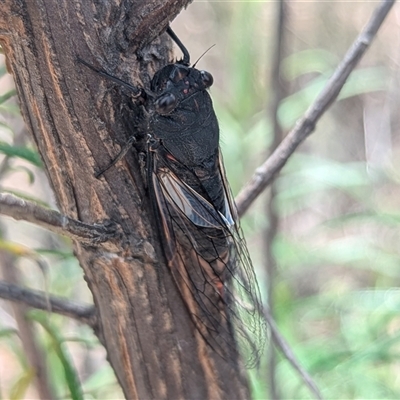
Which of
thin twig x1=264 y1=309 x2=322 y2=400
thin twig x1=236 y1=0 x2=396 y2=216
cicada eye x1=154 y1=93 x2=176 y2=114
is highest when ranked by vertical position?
cicada eye x1=154 y1=93 x2=176 y2=114

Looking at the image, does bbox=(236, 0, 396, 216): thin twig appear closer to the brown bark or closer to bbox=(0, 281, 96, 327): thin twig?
the brown bark

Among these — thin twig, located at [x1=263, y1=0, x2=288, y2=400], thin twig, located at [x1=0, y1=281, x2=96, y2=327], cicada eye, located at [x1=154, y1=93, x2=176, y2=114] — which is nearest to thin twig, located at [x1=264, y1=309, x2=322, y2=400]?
thin twig, located at [x1=263, y1=0, x2=288, y2=400]

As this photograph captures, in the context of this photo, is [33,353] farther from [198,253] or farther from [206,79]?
[206,79]

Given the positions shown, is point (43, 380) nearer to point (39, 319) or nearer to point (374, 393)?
point (39, 319)

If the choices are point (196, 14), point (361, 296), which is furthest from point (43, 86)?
point (196, 14)

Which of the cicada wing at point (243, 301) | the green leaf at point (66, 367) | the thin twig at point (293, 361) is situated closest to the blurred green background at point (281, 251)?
the green leaf at point (66, 367)

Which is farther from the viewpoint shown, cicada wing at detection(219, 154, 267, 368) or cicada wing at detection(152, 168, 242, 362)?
cicada wing at detection(219, 154, 267, 368)
